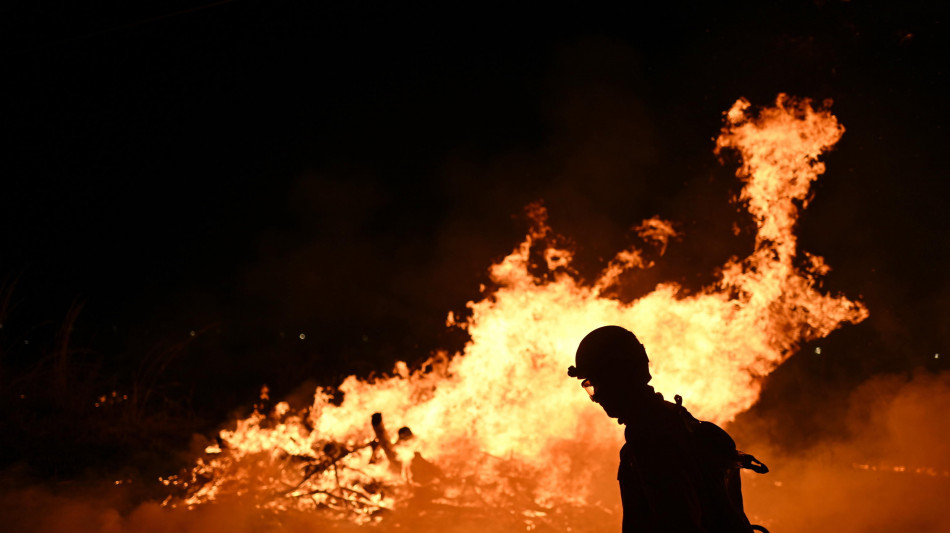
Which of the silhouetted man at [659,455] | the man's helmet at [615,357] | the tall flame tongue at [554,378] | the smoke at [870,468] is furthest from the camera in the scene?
the tall flame tongue at [554,378]

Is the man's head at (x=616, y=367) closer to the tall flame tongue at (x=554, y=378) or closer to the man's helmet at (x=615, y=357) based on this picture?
the man's helmet at (x=615, y=357)

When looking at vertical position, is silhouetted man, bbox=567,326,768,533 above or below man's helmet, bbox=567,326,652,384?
below

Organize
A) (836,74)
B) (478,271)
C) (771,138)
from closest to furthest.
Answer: (771,138), (836,74), (478,271)

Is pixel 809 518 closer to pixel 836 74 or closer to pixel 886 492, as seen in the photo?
pixel 886 492

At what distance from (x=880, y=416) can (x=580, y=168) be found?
525 cm

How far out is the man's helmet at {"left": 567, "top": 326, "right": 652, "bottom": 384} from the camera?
2.32 meters

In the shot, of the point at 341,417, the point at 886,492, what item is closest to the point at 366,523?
the point at 341,417

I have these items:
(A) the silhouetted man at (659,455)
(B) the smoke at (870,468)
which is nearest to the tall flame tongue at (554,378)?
(B) the smoke at (870,468)

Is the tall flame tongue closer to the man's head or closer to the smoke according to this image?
the smoke

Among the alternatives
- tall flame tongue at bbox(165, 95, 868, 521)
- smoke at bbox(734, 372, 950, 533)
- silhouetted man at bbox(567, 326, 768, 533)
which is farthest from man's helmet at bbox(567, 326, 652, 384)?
smoke at bbox(734, 372, 950, 533)

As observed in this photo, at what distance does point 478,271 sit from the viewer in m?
10.5

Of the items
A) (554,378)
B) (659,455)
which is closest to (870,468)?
(554,378)

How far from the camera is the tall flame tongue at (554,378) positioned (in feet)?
21.0

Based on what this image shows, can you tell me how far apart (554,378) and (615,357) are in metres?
4.93
